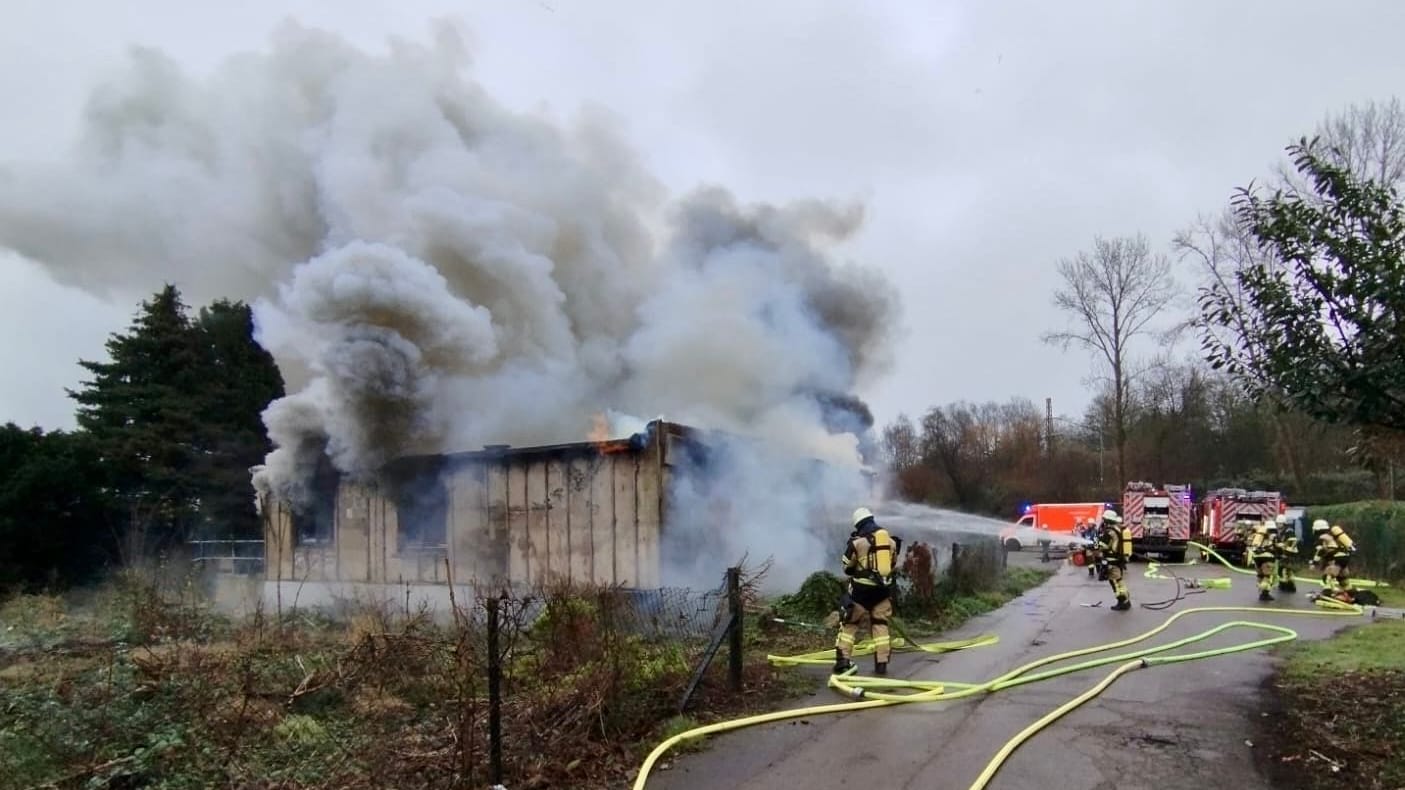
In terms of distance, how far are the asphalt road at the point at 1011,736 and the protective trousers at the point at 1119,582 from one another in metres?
4.55

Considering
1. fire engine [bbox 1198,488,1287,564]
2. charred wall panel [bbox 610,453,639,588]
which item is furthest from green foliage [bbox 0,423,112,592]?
fire engine [bbox 1198,488,1287,564]

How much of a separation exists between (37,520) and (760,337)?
61.4 ft

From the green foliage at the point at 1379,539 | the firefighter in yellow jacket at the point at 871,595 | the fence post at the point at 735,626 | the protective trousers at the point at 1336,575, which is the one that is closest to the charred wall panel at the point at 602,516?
the firefighter in yellow jacket at the point at 871,595

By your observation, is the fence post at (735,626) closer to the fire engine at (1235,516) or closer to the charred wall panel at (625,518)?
the charred wall panel at (625,518)

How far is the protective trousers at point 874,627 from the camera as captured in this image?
885cm

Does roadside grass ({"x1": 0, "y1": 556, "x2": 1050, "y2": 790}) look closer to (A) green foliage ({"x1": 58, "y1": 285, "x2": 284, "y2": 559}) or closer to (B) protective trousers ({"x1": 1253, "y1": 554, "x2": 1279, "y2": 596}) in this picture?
(B) protective trousers ({"x1": 1253, "y1": 554, "x2": 1279, "y2": 596})

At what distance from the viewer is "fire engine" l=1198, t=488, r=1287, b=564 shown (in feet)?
86.9

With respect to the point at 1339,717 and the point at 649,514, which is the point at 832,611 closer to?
the point at 649,514

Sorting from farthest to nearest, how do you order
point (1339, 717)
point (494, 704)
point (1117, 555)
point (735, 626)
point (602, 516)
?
1. point (1117, 555)
2. point (602, 516)
3. point (735, 626)
4. point (1339, 717)
5. point (494, 704)

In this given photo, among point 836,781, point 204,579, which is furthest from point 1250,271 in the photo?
point 204,579

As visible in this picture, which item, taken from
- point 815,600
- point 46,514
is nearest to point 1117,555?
point 815,600

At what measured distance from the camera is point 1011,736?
21.4 ft

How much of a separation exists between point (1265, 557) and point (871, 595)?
1107 cm

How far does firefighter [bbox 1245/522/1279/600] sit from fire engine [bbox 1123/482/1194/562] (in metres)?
11.3
